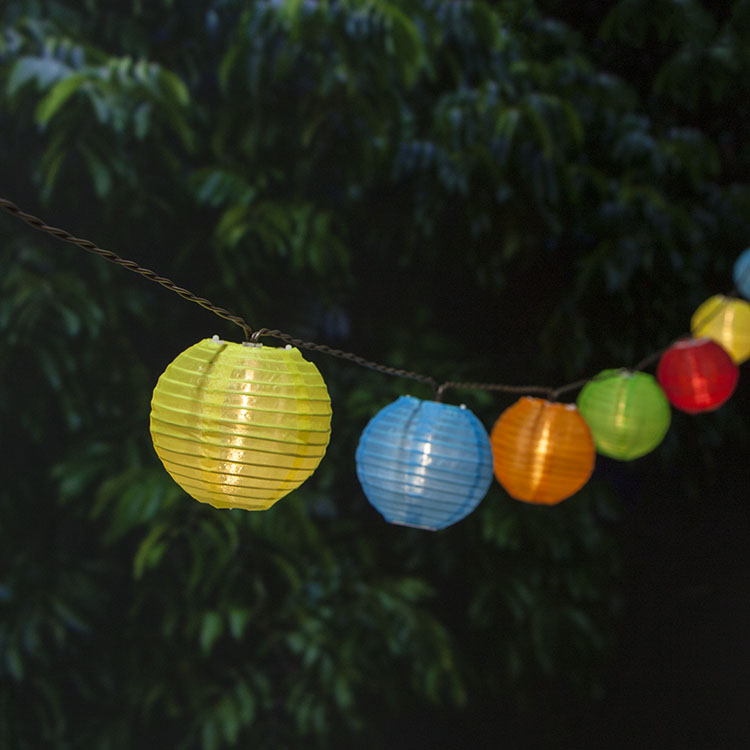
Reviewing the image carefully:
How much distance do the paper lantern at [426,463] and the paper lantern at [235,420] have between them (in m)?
0.25

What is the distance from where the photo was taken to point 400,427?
43.2 inches

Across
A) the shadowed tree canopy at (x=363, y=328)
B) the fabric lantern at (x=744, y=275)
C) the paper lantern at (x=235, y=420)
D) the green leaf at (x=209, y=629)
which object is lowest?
the green leaf at (x=209, y=629)

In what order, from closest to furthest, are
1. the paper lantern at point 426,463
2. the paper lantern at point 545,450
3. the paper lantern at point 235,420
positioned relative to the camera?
the paper lantern at point 235,420, the paper lantern at point 426,463, the paper lantern at point 545,450

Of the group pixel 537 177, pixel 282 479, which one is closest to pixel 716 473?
pixel 537 177

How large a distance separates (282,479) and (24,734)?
1.30 meters

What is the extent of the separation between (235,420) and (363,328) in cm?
119

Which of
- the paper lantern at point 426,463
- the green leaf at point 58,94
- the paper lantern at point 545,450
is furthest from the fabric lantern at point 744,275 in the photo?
the green leaf at point 58,94

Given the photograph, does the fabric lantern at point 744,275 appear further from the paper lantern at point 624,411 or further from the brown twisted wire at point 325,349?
the brown twisted wire at point 325,349

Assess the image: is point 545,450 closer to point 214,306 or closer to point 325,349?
point 325,349

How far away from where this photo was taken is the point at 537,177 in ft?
6.79

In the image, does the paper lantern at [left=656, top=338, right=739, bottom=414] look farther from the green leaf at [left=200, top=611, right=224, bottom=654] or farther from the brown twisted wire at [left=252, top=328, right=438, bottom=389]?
the green leaf at [left=200, top=611, right=224, bottom=654]

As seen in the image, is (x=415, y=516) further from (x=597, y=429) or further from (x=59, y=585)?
(x=59, y=585)

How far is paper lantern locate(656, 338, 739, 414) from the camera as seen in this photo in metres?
1.53

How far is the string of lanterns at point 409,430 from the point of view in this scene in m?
0.81
